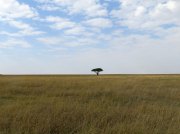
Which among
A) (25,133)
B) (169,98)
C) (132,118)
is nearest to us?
(25,133)

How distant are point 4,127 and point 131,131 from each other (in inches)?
131

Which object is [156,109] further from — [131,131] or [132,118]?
[131,131]

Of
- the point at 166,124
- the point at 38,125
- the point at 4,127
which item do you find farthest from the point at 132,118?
the point at 4,127

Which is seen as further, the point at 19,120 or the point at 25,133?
the point at 19,120

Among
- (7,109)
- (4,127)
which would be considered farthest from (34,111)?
(4,127)

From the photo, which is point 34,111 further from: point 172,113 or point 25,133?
point 172,113

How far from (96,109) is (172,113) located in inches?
102

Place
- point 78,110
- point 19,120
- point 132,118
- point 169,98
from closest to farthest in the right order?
point 19,120 < point 132,118 < point 78,110 < point 169,98

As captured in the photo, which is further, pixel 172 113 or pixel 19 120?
pixel 172 113

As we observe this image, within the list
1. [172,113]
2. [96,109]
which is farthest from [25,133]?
[172,113]

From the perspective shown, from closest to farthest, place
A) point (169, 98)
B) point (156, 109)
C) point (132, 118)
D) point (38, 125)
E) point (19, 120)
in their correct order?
point (38, 125) < point (19, 120) < point (132, 118) < point (156, 109) < point (169, 98)

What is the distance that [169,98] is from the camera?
16.5 m

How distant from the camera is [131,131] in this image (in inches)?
301

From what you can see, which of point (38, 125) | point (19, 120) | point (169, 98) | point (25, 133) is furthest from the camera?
point (169, 98)
